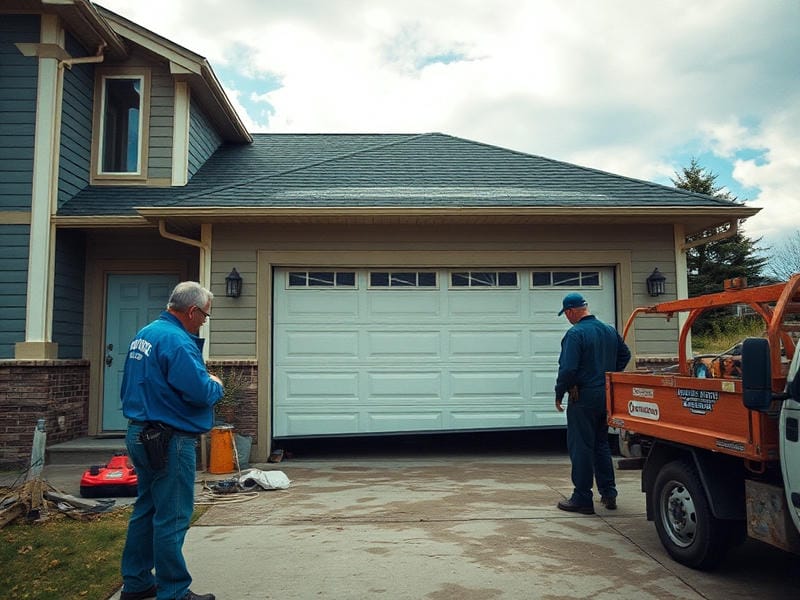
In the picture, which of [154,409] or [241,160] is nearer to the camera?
[154,409]

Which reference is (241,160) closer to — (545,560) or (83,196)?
(83,196)

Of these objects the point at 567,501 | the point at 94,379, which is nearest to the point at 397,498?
the point at 567,501

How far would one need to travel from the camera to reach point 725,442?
361 centimetres

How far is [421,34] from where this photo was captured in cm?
1038

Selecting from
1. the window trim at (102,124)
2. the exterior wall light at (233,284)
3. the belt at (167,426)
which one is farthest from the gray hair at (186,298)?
the window trim at (102,124)

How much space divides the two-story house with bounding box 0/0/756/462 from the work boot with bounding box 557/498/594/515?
2989 millimetres

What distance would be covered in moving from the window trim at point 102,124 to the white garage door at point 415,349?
3141 millimetres

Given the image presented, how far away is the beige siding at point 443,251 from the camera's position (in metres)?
8.41

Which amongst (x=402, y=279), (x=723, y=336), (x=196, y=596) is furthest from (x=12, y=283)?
(x=723, y=336)

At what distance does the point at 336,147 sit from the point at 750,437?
1020 centimetres

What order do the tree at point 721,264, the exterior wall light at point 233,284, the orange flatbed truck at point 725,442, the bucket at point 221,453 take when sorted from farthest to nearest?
the tree at point 721,264 < the exterior wall light at point 233,284 < the bucket at point 221,453 < the orange flatbed truck at point 725,442

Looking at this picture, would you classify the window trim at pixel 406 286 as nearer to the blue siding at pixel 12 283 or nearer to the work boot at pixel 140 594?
the blue siding at pixel 12 283

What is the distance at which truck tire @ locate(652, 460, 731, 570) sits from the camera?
12.7ft

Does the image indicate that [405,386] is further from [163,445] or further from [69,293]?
[163,445]
